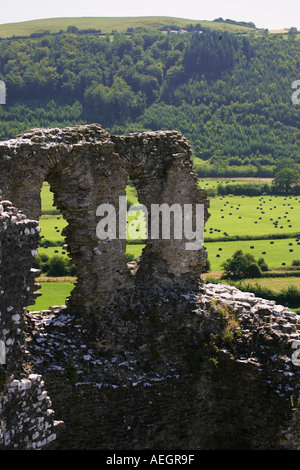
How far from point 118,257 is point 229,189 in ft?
303

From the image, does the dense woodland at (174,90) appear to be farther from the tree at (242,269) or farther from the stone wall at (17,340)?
the stone wall at (17,340)

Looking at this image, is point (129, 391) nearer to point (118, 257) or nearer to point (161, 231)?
point (118, 257)

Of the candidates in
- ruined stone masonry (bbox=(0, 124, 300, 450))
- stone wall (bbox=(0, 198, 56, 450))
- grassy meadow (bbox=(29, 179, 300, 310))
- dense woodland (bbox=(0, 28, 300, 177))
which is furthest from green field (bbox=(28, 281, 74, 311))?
dense woodland (bbox=(0, 28, 300, 177))

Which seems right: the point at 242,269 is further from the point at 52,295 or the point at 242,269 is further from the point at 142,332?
the point at 142,332

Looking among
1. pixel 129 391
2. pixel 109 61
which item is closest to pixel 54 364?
pixel 129 391

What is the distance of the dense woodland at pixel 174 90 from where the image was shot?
128500 millimetres

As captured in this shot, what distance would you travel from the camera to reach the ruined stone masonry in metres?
18.7

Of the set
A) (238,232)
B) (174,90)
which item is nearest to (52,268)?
(238,232)

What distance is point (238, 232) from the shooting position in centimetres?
8556

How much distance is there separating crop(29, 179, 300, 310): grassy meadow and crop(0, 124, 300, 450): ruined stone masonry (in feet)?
71.6

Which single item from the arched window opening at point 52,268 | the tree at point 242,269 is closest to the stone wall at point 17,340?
the arched window opening at point 52,268

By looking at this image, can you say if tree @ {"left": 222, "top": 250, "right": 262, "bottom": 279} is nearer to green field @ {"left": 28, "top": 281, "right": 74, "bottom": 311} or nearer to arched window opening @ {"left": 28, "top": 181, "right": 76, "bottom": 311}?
arched window opening @ {"left": 28, "top": 181, "right": 76, "bottom": 311}

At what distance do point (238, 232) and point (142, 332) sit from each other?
216 feet
